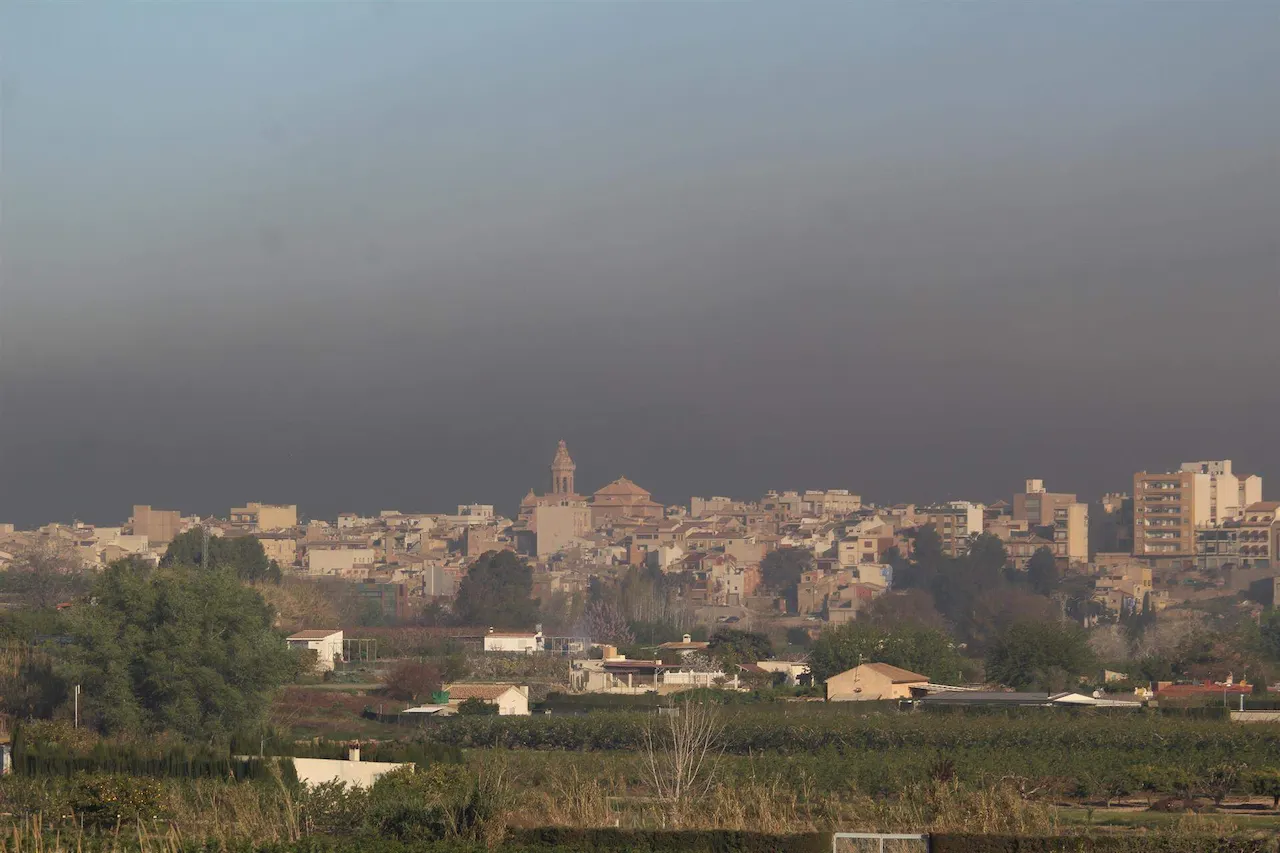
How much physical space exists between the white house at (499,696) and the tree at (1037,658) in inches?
617

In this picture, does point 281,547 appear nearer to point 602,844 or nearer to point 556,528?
point 556,528

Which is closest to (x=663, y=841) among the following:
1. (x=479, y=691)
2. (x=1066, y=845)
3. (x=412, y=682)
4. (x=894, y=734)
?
(x=1066, y=845)

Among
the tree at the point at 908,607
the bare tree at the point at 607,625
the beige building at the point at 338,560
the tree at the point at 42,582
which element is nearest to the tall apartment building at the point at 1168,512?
the tree at the point at 908,607

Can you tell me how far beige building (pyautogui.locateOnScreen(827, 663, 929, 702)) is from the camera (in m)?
46.6

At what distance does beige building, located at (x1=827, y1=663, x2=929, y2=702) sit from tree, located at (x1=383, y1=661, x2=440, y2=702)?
441 inches

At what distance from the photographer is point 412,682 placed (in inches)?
1889

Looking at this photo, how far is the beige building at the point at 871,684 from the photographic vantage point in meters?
46.6

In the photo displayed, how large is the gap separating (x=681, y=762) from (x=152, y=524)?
481ft

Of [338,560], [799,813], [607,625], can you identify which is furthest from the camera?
[338,560]

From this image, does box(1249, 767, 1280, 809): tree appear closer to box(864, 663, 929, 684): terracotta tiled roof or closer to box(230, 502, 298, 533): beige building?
box(864, 663, 929, 684): terracotta tiled roof

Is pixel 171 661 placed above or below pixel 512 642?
above

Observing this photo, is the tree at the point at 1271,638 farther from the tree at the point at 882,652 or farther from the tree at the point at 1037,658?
the tree at the point at 882,652

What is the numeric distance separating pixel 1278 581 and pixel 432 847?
348 ft

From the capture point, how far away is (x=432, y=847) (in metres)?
15.3
